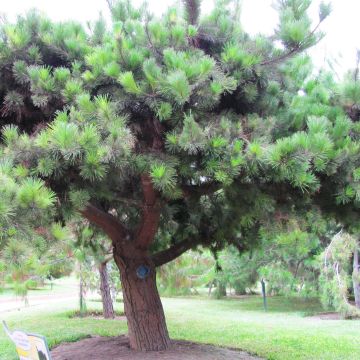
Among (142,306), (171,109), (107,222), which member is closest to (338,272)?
(142,306)

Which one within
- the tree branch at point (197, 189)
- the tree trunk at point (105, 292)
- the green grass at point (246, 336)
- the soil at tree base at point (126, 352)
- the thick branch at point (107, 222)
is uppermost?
the tree branch at point (197, 189)

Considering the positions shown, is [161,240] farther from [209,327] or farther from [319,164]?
[319,164]

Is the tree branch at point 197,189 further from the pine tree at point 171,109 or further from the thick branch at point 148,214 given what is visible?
the thick branch at point 148,214

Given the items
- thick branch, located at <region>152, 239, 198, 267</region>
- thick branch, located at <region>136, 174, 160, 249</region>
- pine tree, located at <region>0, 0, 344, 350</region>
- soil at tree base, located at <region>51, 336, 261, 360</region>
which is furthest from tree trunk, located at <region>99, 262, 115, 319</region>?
pine tree, located at <region>0, 0, 344, 350</region>

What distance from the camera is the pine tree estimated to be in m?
3.71

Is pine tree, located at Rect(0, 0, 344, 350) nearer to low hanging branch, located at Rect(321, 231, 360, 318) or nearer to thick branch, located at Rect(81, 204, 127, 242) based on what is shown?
thick branch, located at Rect(81, 204, 127, 242)

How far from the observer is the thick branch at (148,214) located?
4702 mm

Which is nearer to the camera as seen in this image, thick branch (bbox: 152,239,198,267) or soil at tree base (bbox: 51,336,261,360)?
soil at tree base (bbox: 51,336,261,360)

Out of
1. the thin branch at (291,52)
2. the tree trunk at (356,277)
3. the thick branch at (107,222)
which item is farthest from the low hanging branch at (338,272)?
the thin branch at (291,52)

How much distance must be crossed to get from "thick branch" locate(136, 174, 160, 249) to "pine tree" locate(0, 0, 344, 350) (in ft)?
0.16

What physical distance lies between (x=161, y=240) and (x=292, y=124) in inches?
151

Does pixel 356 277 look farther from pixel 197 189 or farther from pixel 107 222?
pixel 197 189

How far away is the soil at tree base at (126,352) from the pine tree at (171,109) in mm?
2045

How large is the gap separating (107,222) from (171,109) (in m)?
2.37
